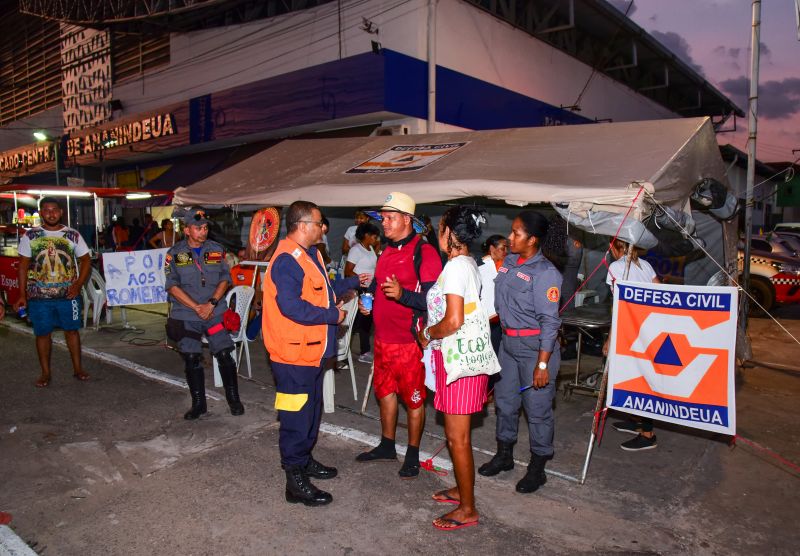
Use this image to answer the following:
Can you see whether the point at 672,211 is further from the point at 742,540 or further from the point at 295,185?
the point at 295,185

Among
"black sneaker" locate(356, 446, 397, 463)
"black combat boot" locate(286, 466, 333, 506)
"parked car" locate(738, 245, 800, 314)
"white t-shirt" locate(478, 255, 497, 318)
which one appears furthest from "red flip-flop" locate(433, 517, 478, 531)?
"parked car" locate(738, 245, 800, 314)

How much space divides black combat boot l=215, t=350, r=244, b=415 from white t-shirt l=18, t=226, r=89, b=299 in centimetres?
228

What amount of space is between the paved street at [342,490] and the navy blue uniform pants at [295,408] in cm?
37

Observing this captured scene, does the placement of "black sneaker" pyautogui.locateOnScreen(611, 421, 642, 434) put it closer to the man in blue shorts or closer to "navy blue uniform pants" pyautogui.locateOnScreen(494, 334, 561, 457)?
"navy blue uniform pants" pyautogui.locateOnScreen(494, 334, 561, 457)

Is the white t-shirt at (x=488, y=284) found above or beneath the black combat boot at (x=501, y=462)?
above

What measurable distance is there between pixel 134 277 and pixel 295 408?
19.7 feet

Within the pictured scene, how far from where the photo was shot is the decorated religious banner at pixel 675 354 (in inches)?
144

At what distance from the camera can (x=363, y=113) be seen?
11.5 m

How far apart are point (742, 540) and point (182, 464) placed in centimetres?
388

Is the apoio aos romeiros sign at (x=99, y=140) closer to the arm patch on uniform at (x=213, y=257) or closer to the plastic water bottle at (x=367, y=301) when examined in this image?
the arm patch on uniform at (x=213, y=257)

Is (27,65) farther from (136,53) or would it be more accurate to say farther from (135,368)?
(135,368)

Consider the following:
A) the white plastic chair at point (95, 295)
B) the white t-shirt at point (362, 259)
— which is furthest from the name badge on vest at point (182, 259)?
the white plastic chair at point (95, 295)

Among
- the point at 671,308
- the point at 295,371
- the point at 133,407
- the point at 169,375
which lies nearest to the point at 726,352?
the point at 671,308

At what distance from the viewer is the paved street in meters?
3.28
